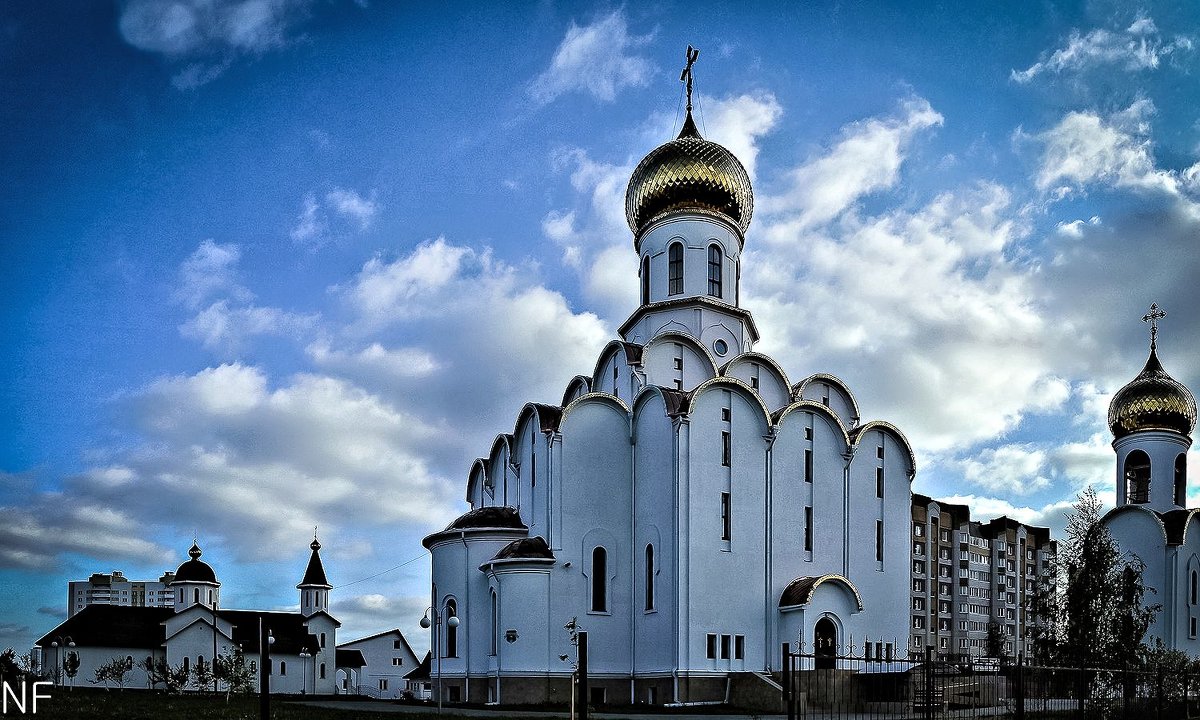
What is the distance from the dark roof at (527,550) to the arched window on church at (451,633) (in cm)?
219

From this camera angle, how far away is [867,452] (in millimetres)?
28312

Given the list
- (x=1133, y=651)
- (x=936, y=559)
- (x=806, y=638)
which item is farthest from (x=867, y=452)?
(x=936, y=559)

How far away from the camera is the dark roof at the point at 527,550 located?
25.7m

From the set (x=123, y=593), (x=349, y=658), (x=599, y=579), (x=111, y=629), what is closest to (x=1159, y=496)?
(x=599, y=579)

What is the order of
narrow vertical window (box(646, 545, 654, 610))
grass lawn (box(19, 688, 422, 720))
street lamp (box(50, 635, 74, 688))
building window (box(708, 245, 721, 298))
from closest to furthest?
grass lawn (box(19, 688, 422, 720)) < narrow vertical window (box(646, 545, 654, 610)) < building window (box(708, 245, 721, 298)) < street lamp (box(50, 635, 74, 688))

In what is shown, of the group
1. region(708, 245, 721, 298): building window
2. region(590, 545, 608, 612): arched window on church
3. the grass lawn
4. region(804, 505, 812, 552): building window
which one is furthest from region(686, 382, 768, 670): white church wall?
the grass lawn

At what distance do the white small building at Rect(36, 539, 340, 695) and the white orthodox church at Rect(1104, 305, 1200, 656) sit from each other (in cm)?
3452

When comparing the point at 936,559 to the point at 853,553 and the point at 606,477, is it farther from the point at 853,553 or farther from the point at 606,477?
the point at 606,477

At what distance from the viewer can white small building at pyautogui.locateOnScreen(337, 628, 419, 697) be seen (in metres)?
56.7

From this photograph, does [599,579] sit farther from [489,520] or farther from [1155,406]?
[1155,406]

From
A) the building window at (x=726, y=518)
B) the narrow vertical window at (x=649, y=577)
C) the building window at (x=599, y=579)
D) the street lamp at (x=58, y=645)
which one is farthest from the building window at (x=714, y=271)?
the street lamp at (x=58, y=645)

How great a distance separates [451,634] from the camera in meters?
27.8

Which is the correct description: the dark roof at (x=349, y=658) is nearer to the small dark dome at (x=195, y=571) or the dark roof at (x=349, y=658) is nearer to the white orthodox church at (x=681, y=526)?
the small dark dome at (x=195, y=571)

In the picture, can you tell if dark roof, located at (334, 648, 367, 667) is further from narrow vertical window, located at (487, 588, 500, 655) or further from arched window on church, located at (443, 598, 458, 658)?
narrow vertical window, located at (487, 588, 500, 655)
